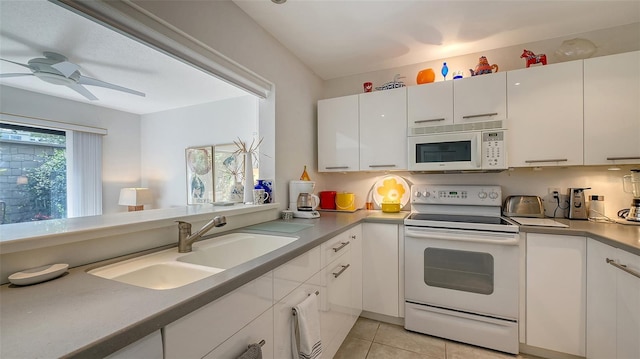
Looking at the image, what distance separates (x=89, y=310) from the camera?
1.86 ft

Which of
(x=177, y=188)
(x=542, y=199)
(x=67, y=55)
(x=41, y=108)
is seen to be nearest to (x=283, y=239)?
(x=542, y=199)

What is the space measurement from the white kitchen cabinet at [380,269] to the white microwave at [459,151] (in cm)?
63

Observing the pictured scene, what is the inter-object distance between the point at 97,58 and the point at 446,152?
3376mm

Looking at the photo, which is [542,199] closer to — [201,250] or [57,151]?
[201,250]

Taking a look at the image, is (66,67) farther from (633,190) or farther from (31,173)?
(633,190)

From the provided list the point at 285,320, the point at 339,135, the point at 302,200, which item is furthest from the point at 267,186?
the point at 285,320

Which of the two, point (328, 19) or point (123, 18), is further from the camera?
point (328, 19)

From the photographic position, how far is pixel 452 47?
Answer: 6.98 ft

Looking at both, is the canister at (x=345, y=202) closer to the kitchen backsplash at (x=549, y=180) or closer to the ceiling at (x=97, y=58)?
the kitchen backsplash at (x=549, y=180)

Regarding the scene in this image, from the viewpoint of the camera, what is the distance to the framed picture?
3.47m

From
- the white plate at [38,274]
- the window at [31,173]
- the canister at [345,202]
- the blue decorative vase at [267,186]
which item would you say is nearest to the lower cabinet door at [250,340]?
the white plate at [38,274]

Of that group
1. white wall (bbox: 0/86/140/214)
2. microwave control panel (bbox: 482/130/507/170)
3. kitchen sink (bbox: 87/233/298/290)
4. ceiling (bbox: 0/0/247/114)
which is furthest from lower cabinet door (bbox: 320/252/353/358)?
white wall (bbox: 0/86/140/214)

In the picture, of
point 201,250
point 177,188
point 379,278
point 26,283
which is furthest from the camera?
point 177,188

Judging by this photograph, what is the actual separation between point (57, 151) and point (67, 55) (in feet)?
6.12
